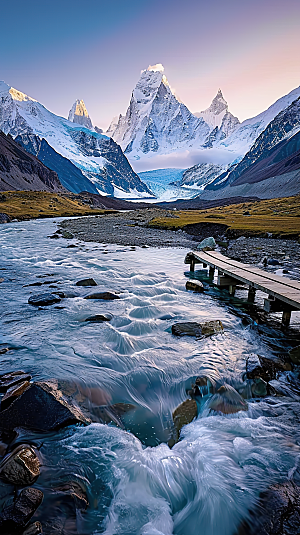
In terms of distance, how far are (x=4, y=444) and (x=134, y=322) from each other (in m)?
6.04

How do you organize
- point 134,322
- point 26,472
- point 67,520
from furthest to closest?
1. point 134,322
2. point 26,472
3. point 67,520

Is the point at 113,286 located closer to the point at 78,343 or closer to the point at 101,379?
the point at 78,343

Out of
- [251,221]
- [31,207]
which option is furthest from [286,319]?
[31,207]

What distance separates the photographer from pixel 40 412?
17.4 feet

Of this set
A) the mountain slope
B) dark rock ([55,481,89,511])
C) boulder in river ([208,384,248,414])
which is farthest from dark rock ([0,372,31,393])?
the mountain slope

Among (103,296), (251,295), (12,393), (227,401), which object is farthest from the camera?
(103,296)

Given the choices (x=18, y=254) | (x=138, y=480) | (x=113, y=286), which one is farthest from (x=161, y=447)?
(x=18, y=254)

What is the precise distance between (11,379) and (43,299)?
5601mm

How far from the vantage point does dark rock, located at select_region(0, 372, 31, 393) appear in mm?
6176

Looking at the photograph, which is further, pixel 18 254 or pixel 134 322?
pixel 18 254

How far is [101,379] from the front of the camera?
727cm

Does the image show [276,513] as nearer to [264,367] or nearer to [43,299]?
[264,367]

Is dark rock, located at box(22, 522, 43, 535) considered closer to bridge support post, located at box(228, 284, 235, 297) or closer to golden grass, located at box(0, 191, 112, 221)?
bridge support post, located at box(228, 284, 235, 297)

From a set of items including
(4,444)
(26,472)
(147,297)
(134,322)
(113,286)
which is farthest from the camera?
(113,286)
